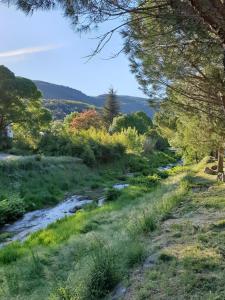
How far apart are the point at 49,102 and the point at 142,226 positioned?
172 metres

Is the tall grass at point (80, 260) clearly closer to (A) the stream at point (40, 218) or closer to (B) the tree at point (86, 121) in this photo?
(A) the stream at point (40, 218)

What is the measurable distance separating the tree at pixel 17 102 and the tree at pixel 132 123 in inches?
1170

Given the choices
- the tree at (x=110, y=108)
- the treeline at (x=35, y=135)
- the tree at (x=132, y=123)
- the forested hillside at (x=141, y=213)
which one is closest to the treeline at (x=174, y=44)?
the forested hillside at (x=141, y=213)

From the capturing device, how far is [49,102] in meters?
178

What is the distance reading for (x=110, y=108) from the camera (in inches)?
3027

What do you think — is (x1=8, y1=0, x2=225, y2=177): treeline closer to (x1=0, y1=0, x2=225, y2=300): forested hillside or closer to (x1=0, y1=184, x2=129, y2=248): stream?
(x1=0, y1=0, x2=225, y2=300): forested hillside

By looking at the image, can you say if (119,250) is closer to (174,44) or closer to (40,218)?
(174,44)

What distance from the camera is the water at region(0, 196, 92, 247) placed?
15030 millimetres

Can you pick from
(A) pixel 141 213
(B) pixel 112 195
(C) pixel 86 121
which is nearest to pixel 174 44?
(A) pixel 141 213

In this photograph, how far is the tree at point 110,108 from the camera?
76.6 metres

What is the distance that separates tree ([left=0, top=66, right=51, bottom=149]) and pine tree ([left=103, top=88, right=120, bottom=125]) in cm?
3951

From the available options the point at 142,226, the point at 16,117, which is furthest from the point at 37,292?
the point at 16,117

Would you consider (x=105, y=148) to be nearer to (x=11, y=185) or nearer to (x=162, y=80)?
(x=11, y=185)

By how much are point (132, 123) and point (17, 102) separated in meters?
39.7
